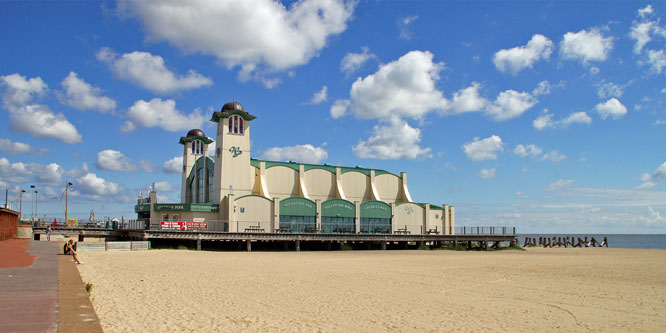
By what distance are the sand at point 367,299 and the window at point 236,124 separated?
20960 mm

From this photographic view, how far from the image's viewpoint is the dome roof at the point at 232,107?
4331 centimetres

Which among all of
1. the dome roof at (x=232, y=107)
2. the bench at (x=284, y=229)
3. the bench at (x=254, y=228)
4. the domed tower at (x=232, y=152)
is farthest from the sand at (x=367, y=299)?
the dome roof at (x=232, y=107)

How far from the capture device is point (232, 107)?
1708 inches

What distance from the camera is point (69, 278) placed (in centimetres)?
1462

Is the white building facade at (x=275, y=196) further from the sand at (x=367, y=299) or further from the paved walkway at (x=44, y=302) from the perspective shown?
the paved walkway at (x=44, y=302)

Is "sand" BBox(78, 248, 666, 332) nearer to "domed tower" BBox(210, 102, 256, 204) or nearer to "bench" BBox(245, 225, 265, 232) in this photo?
"bench" BBox(245, 225, 265, 232)

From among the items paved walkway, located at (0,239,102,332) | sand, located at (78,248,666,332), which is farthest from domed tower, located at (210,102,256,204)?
paved walkway, located at (0,239,102,332)

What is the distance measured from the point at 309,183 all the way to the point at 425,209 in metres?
12.1

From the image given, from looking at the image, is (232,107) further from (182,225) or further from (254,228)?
(182,225)

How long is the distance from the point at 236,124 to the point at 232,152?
8.47 ft

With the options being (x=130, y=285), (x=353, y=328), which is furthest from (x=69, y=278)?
(x=353, y=328)

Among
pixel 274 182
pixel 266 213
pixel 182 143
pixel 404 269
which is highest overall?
pixel 182 143

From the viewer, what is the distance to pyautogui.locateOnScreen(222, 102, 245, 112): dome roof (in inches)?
1705

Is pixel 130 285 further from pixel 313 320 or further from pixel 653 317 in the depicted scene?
pixel 653 317
